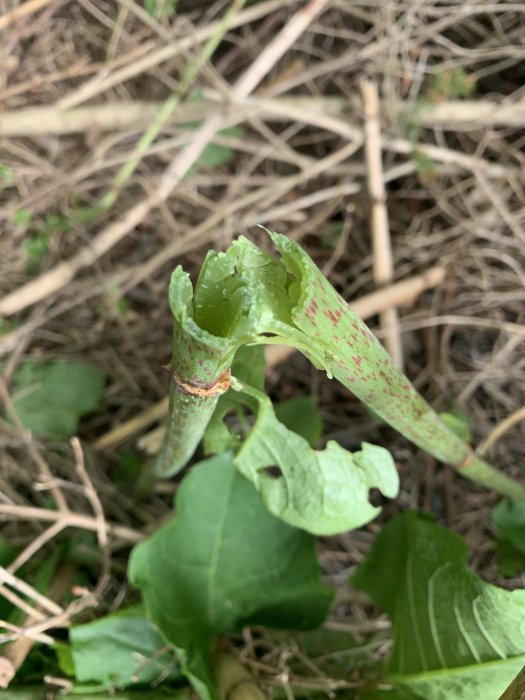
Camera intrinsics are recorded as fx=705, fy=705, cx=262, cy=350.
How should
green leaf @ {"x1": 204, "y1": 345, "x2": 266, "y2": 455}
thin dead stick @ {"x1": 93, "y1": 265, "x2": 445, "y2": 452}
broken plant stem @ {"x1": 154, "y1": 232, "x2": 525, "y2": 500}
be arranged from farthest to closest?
1. thin dead stick @ {"x1": 93, "y1": 265, "x2": 445, "y2": 452}
2. green leaf @ {"x1": 204, "y1": 345, "x2": 266, "y2": 455}
3. broken plant stem @ {"x1": 154, "y1": 232, "x2": 525, "y2": 500}

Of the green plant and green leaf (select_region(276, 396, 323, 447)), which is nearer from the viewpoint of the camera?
the green plant

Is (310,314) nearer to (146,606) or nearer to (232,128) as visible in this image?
(146,606)

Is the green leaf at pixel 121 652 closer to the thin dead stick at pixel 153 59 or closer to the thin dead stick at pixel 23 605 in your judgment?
the thin dead stick at pixel 23 605

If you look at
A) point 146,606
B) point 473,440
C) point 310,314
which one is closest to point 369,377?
point 310,314

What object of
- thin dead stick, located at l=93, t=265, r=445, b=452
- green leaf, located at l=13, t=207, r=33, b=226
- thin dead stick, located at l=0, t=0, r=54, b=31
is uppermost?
thin dead stick, located at l=0, t=0, r=54, b=31

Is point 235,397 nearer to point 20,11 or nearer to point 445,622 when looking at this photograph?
point 445,622

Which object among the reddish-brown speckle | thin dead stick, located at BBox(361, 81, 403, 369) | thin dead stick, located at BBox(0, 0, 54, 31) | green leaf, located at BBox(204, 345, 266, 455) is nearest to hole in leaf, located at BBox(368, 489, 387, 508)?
thin dead stick, located at BBox(361, 81, 403, 369)

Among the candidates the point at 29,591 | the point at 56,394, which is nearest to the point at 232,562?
the point at 29,591

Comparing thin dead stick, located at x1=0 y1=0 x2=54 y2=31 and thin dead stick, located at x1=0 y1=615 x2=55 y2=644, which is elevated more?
thin dead stick, located at x1=0 y1=0 x2=54 y2=31

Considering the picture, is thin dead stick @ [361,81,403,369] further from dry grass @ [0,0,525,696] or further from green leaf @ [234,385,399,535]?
green leaf @ [234,385,399,535]
